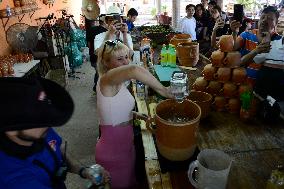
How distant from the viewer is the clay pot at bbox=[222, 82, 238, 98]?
2062mm

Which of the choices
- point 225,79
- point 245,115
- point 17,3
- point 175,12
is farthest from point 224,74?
point 175,12

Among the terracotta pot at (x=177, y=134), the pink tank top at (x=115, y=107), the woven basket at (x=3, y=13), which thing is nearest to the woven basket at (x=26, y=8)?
the woven basket at (x=3, y=13)

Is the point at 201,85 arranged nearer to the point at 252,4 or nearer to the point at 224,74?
the point at 224,74

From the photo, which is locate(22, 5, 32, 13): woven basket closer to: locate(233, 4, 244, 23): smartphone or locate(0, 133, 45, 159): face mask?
locate(233, 4, 244, 23): smartphone

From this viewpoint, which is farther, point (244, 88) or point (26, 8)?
point (26, 8)

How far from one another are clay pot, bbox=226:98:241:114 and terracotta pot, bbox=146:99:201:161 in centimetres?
54

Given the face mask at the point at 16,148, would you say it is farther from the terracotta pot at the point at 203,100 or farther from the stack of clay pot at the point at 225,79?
the stack of clay pot at the point at 225,79

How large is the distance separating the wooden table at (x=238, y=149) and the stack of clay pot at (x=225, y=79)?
98 millimetres

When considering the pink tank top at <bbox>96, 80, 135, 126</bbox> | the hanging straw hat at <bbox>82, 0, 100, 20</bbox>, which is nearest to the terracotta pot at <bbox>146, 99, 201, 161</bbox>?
the pink tank top at <bbox>96, 80, 135, 126</bbox>

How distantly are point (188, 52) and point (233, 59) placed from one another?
948mm

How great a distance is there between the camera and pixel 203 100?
1996 millimetres

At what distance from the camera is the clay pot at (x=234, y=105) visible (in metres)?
2.08

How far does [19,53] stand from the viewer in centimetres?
536

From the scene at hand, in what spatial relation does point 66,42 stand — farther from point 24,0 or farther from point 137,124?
point 137,124
